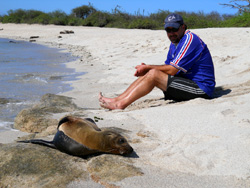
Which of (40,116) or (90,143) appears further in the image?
(40,116)

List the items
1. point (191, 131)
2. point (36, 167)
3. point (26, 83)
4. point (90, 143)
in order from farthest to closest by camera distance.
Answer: point (26, 83) → point (191, 131) → point (90, 143) → point (36, 167)

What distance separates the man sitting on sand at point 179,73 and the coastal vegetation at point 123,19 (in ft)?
31.2

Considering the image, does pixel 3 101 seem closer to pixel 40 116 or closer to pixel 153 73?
pixel 40 116

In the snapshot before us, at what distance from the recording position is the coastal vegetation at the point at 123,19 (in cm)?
1626

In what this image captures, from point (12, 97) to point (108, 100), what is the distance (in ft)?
7.64

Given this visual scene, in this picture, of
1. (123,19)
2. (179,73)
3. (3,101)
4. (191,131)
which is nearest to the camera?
(191,131)

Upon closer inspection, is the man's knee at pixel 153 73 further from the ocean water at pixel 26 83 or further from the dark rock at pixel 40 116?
the ocean water at pixel 26 83

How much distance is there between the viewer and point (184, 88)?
445cm

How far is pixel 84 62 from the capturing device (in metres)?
10.9

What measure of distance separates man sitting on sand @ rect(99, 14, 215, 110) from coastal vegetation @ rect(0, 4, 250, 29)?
31.2 ft

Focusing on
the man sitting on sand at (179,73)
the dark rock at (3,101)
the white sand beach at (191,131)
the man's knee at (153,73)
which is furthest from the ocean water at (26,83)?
the man's knee at (153,73)

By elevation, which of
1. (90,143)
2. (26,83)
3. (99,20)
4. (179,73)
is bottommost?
(26,83)

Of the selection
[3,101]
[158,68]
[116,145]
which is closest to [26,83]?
[3,101]

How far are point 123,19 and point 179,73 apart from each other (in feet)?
78.2
